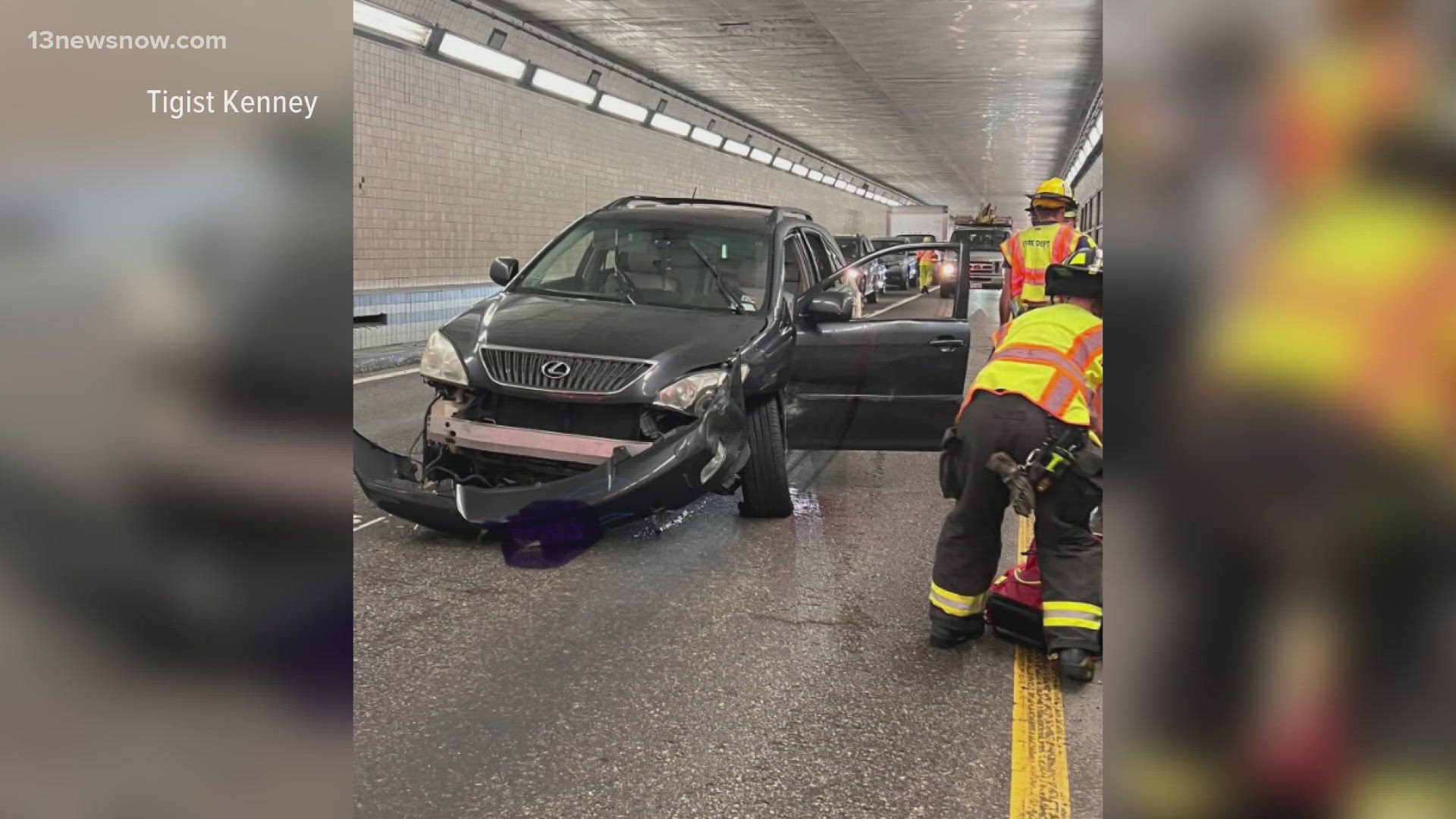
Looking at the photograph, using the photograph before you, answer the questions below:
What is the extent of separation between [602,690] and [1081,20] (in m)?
13.2

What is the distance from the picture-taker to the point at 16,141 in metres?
1.25

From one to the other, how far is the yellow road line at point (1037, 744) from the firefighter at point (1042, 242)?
362 centimetres

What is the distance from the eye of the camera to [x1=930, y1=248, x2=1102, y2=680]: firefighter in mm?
4285

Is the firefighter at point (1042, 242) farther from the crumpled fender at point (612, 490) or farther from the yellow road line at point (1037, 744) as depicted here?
the yellow road line at point (1037, 744)

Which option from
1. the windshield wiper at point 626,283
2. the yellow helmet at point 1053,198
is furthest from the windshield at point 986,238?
the windshield wiper at point 626,283

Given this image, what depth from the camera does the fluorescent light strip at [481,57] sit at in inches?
598

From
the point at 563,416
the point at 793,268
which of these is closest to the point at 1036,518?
the point at 563,416

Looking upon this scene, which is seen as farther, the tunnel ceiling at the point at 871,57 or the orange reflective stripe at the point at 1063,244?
the tunnel ceiling at the point at 871,57

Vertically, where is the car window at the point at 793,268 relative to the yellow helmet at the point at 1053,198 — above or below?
below

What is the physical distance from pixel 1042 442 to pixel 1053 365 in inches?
11.4

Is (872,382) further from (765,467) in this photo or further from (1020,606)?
(1020,606)

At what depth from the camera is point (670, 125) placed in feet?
78.7

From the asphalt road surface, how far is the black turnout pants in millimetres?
331

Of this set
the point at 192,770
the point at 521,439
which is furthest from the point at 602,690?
the point at 192,770
